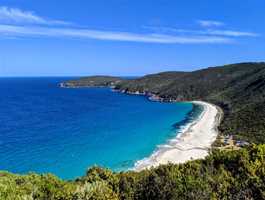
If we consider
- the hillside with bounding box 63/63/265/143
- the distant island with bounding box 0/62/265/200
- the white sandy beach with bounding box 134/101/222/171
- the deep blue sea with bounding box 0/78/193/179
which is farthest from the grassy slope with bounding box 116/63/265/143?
the deep blue sea with bounding box 0/78/193/179

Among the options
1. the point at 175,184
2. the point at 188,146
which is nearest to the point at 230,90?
the point at 188,146

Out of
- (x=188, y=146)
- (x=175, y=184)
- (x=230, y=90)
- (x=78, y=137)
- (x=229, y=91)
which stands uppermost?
(x=230, y=90)

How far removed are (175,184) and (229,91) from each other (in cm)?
10940

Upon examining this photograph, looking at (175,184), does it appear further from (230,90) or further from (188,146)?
(230,90)

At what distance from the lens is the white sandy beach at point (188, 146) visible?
160ft

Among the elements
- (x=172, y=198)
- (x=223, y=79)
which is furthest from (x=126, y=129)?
(x=223, y=79)

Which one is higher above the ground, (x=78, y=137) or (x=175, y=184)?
(x=175, y=184)

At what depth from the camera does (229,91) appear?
400 feet

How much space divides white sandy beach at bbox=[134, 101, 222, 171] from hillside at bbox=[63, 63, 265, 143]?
4.02 metres

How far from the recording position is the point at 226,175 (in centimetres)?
2073

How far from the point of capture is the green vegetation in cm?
1538

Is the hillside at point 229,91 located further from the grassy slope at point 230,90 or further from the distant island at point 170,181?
the distant island at point 170,181

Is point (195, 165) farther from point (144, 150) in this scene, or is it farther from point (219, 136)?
point (219, 136)

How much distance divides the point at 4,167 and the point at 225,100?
86.2 m
